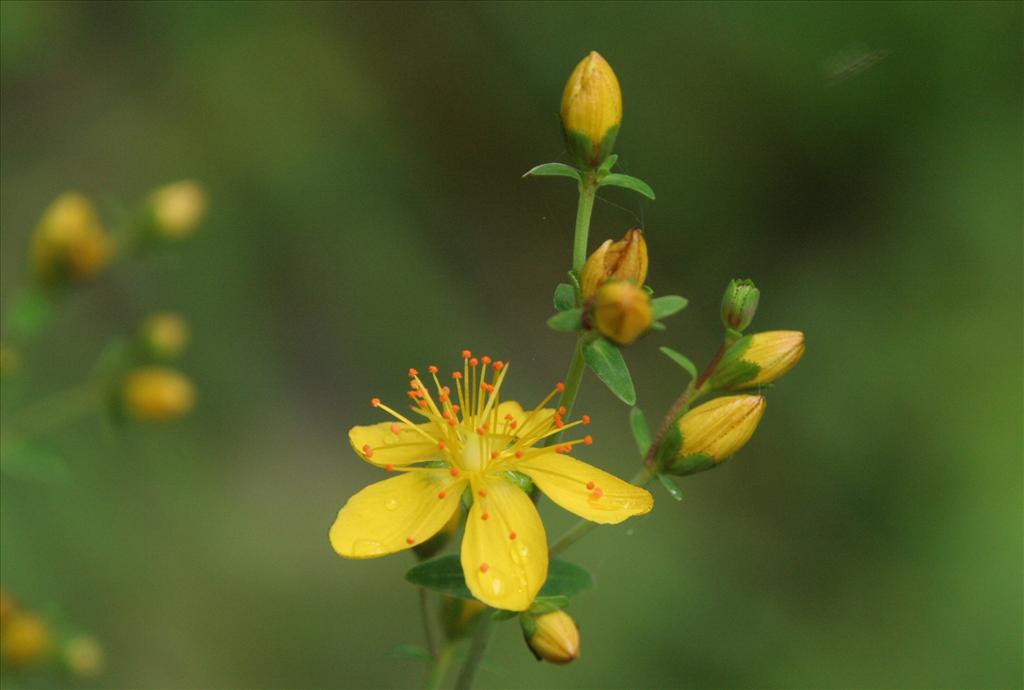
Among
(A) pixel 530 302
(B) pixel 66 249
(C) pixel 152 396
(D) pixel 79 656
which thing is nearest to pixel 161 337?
(C) pixel 152 396

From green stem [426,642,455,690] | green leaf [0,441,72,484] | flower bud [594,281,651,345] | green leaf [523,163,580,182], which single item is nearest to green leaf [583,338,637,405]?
flower bud [594,281,651,345]

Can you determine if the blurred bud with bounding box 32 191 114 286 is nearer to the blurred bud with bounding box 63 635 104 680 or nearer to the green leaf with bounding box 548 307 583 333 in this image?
the blurred bud with bounding box 63 635 104 680

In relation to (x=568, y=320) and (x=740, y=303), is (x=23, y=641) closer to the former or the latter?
(x=568, y=320)

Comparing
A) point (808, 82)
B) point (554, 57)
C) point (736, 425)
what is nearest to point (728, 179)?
point (808, 82)

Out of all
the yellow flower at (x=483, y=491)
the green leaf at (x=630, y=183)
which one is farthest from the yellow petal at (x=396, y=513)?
the green leaf at (x=630, y=183)

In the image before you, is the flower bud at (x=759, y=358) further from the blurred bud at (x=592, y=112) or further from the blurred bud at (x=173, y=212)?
the blurred bud at (x=173, y=212)
